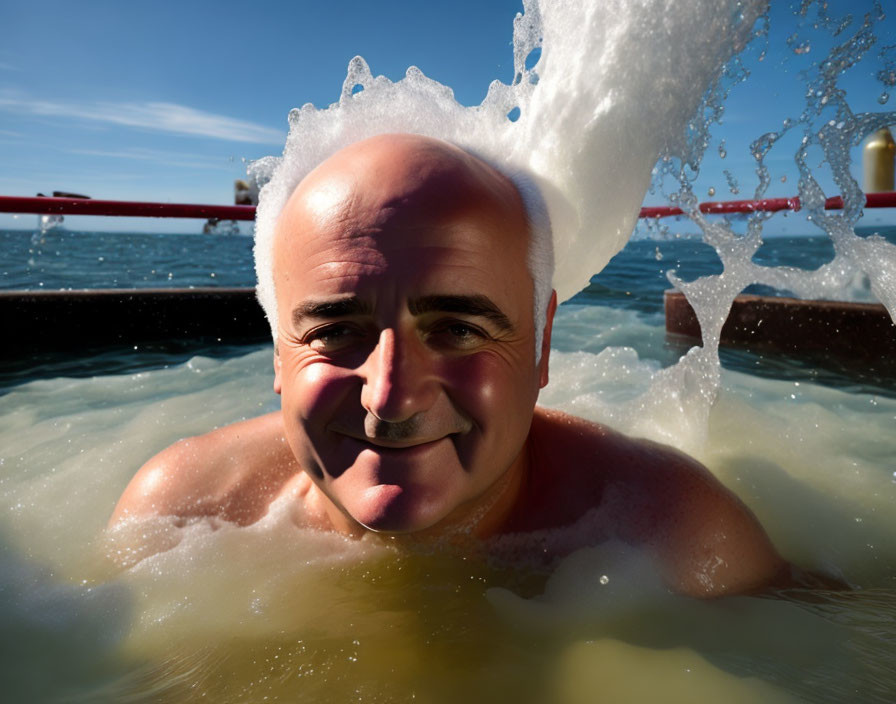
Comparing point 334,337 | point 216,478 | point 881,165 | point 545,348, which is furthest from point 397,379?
point 881,165

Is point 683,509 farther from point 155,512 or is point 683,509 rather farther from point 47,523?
point 47,523

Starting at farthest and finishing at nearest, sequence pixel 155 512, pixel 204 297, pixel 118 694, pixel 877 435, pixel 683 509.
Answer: pixel 204 297
pixel 877 435
pixel 155 512
pixel 683 509
pixel 118 694

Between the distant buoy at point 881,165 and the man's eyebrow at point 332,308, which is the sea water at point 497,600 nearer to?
the man's eyebrow at point 332,308

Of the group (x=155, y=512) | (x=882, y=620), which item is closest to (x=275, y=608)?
(x=155, y=512)

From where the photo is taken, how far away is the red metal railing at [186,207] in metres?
3.61

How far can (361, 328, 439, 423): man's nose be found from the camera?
3.72 ft

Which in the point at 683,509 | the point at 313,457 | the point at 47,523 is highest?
the point at 313,457

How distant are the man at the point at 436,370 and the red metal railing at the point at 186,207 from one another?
2.42 m

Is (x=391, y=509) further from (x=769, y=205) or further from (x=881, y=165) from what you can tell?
(x=881, y=165)

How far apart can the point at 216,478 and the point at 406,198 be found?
101 cm

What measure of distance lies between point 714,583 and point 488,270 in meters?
0.86

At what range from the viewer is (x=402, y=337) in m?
1.18

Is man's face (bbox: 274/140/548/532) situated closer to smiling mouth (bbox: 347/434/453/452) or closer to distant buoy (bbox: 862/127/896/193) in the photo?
smiling mouth (bbox: 347/434/453/452)

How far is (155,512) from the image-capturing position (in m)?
1.71
